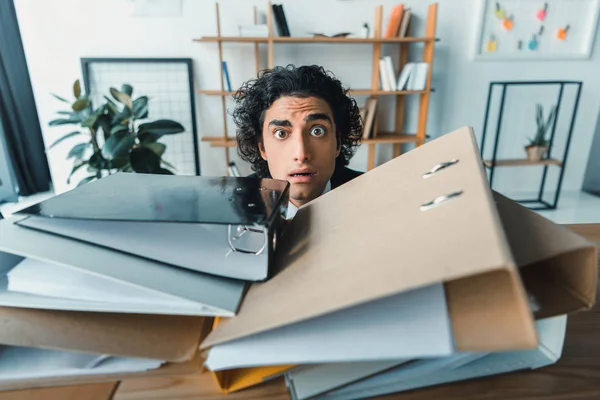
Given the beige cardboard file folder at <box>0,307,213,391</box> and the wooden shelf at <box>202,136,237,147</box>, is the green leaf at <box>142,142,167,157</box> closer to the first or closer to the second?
the wooden shelf at <box>202,136,237,147</box>

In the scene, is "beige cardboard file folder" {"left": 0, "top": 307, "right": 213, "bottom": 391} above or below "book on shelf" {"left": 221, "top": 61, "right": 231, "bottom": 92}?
below

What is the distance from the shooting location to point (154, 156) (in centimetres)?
191

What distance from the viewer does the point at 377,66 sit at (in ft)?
8.85

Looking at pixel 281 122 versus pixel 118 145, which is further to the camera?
pixel 118 145

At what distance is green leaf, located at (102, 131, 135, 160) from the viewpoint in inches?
72.6

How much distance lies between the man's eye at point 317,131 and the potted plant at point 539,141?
2803 millimetres

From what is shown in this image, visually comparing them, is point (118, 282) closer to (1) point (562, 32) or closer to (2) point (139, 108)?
(2) point (139, 108)

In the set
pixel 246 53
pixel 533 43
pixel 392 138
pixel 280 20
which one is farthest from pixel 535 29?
pixel 246 53

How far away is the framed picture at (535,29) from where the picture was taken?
2.75m

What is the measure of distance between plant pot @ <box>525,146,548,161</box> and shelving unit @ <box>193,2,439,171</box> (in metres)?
0.86

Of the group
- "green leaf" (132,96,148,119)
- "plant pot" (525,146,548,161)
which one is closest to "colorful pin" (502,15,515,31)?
"plant pot" (525,146,548,161)

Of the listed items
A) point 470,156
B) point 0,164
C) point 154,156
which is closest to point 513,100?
point 154,156

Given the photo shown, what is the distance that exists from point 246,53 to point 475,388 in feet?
8.90

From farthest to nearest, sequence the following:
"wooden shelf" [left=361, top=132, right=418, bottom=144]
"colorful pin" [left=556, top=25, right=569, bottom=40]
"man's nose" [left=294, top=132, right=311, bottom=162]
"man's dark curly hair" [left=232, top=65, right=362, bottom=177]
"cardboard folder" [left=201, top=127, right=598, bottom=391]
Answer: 1. "colorful pin" [left=556, top=25, right=569, bottom=40]
2. "wooden shelf" [left=361, top=132, right=418, bottom=144]
3. "man's dark curly hair" [left=232, top=65, right=362, bottom=177]
4. "man's nose" [left=294, top=132, right=311, bottom=162]
5. "cardboard folder" [left=201, top=127, right=598, bottom=391]
